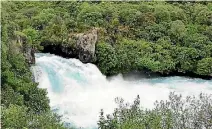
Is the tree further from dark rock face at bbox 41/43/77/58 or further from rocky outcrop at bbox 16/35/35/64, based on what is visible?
rocky outcrop at bbox 16/35/35/64

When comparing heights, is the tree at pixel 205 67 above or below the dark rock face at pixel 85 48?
below

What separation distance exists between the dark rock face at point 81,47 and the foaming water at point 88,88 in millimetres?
710

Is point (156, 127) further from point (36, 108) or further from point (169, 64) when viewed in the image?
point (169, 64)

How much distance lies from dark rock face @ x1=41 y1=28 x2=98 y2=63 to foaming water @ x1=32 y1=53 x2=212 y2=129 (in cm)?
71

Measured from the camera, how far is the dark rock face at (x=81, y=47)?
34.3 m

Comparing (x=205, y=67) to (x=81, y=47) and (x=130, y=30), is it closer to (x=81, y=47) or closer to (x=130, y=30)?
(x=130, y=30)

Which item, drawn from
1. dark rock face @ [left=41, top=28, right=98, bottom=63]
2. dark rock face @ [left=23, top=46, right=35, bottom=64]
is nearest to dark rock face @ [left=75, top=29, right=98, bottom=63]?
dark rock face @ [left=41, top=28, right=98, bottom=63]

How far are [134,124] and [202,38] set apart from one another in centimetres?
1873

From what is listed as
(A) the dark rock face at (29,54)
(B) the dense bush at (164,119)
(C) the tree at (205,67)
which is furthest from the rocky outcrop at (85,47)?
(B) the dense bush at (164,119)

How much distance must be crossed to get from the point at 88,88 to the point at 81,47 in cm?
398

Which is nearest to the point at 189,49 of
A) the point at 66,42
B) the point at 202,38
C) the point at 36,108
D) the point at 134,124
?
the point at 202,38

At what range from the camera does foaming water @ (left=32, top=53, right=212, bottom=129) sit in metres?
Answer: 27.4

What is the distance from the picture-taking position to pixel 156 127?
20219mm

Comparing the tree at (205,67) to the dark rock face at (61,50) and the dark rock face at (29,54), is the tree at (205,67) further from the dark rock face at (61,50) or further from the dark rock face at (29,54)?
the dark rock face at (29,54)
